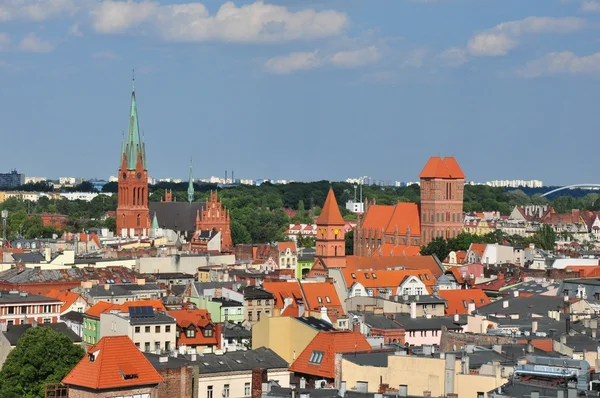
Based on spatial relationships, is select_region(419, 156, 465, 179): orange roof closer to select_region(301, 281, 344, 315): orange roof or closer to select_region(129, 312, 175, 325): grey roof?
select_region(301, 281, 344, 315): orange roof

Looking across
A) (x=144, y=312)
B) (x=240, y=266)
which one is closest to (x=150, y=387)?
(x=144, y=312)

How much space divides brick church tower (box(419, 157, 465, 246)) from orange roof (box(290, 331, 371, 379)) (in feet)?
379

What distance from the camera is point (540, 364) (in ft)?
160

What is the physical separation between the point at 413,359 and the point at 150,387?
33.7ft

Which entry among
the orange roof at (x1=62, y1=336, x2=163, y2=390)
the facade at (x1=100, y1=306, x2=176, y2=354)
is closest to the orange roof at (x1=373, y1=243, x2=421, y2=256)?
the facade at (x1=100, y1=306, x2=176, y2=354)

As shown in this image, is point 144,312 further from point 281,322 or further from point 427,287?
point 427,287

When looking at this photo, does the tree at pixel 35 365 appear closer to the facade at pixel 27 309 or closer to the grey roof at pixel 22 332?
the grey roof at pixel 22 332

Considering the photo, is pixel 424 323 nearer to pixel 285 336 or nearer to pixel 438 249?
pixel 285 336

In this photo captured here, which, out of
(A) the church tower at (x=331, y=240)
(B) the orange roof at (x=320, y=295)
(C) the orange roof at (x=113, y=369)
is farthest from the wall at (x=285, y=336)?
(A) the church tower at (x=331, y=240)

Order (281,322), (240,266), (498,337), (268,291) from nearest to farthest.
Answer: (498,337)
(281,322)
(268,291)
(240,266)

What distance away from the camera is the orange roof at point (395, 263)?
13962cm

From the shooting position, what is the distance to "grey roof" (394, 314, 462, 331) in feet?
277

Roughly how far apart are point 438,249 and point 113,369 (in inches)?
4460

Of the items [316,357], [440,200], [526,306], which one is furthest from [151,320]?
[440,200]
